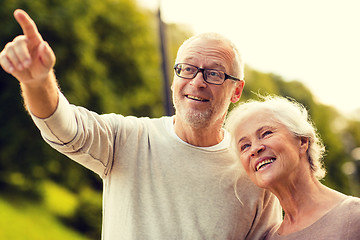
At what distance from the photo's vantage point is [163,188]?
2758 millimetres

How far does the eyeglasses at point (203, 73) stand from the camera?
2980 millimetres

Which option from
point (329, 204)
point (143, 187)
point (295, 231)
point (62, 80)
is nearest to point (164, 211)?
point (143, 187)

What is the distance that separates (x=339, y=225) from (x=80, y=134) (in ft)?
4.57

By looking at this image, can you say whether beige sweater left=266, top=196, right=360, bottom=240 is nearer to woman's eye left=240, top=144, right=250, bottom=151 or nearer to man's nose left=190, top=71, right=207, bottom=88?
woman's eye left=240, top=144, right=250, bottom=151

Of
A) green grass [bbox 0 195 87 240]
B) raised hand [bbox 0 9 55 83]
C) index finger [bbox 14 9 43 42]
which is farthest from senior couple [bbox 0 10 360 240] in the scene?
green grass [bbox 0 195 87 240]

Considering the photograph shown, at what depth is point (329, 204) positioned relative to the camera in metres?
2.49

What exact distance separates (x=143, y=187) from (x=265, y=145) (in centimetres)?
76

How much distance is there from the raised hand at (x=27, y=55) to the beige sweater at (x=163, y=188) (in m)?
0.52

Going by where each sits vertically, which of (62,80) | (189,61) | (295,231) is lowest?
(295,231)

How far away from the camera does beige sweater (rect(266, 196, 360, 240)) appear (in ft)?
7.54

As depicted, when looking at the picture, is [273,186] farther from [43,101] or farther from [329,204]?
[43,101]

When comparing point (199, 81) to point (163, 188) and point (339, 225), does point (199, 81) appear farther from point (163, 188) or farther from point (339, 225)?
point (339, 225)

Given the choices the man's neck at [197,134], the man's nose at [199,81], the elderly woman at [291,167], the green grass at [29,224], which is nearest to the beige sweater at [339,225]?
the elderly woman at [291,167]

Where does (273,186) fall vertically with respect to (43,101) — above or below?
below
